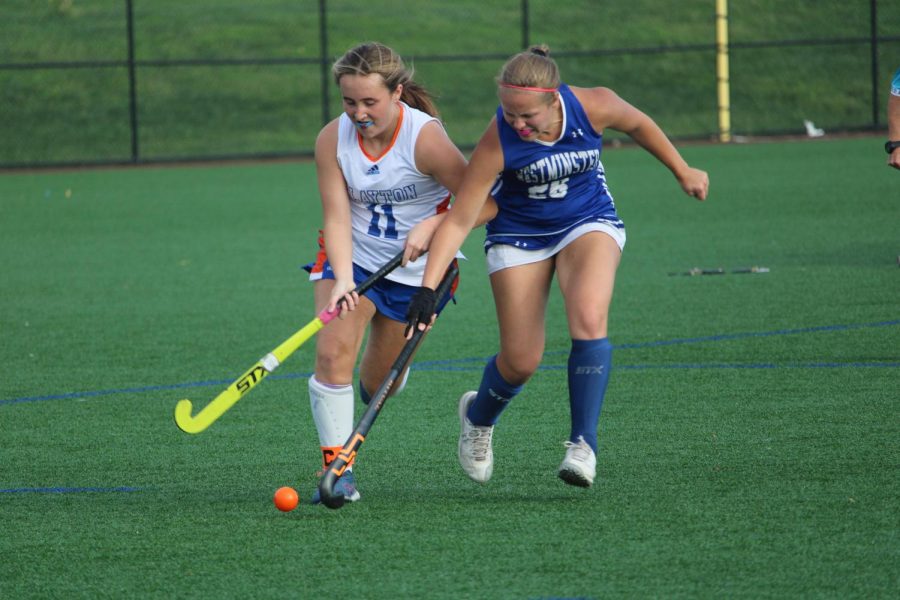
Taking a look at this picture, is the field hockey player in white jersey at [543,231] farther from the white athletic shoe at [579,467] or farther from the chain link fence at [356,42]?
the chain link fence at [356,42]

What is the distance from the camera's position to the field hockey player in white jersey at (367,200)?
4742mm

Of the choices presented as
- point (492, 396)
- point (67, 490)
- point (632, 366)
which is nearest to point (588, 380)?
point (492, 396)

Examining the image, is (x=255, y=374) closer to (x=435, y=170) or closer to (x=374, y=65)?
(x=435, y=170)

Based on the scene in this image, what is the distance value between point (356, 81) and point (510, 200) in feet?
2.25

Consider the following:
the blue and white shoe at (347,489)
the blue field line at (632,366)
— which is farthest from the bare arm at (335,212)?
the blue field line at (632,366)

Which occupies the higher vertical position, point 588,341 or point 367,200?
point 367,200

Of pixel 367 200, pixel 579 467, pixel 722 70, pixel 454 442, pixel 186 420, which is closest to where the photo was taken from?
pixel 579 467

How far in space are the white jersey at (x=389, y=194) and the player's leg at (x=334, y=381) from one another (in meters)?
0.25

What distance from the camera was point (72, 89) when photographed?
27.0 metres

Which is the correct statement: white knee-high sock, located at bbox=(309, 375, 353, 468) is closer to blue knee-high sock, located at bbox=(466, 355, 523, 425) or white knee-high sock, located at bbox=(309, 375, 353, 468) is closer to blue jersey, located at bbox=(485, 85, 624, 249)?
blue knee-high sock, located at bbox=(466, 355, 523, 425)

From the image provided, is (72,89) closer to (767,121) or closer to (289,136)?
(289,136)

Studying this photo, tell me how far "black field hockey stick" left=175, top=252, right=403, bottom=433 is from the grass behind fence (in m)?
0.30

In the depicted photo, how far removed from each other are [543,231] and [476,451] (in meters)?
0.80

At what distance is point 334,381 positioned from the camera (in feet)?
16.1
